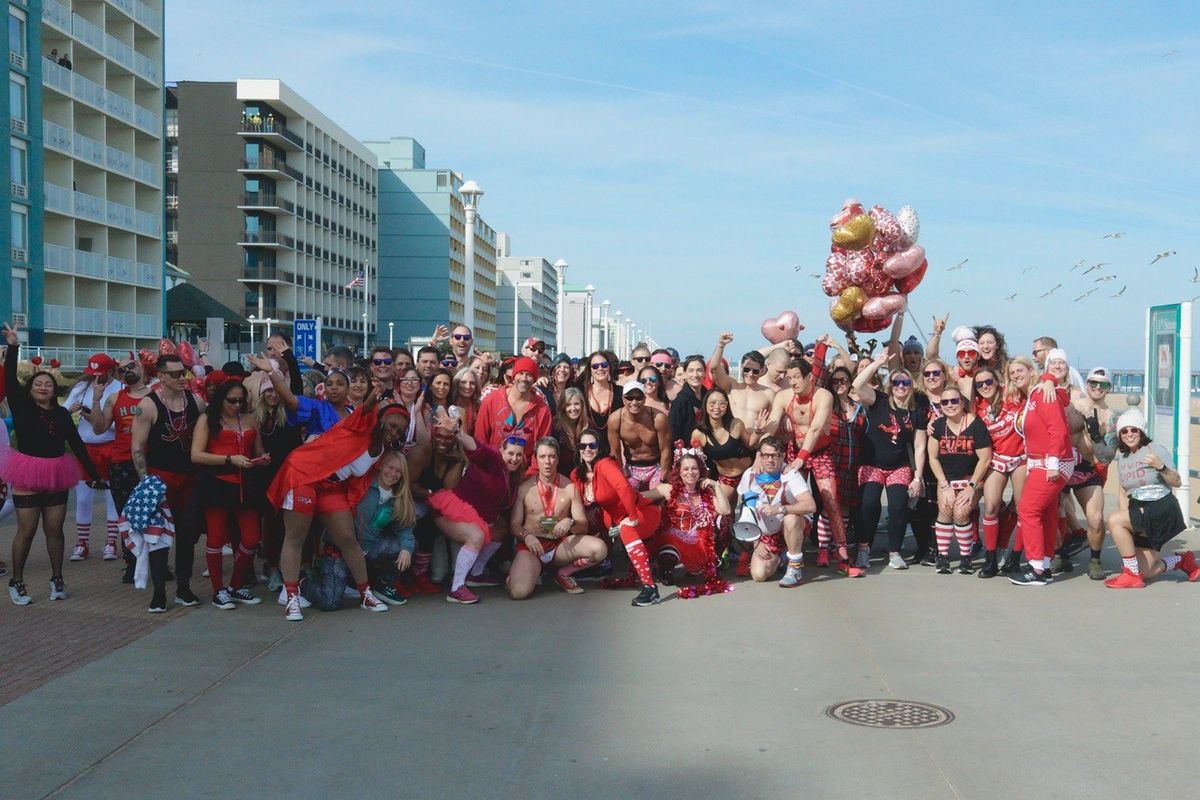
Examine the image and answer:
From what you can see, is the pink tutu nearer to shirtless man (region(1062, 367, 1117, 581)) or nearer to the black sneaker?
the black sneaker

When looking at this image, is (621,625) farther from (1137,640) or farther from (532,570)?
(1137,640)

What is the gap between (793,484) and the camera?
31.5ft

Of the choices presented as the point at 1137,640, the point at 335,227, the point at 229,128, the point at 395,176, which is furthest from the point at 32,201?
the point at 395,176

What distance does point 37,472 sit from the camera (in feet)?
27.9

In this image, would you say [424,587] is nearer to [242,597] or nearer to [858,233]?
[242,597]

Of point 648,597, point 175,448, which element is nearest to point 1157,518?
point 648,597

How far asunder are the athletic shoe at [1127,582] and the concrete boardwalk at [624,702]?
0.45m

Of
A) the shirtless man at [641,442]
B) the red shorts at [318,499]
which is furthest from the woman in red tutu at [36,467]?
the shirtless man at [641,442]

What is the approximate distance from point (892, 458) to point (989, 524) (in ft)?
3.13

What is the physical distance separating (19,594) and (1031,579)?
7673 mm

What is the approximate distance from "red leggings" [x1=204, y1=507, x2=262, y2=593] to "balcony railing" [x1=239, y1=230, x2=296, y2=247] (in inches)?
2847

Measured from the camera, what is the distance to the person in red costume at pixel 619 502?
8.91m

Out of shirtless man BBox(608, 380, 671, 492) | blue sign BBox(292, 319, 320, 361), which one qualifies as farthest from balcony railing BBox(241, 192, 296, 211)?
shirtless man BBox(608, 380, 671, 492)

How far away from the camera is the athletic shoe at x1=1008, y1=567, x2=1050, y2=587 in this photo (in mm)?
9453
